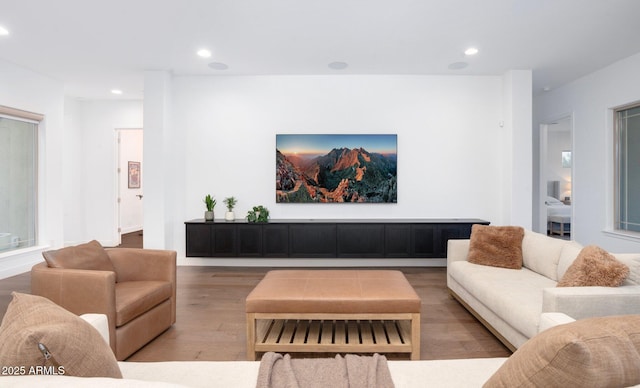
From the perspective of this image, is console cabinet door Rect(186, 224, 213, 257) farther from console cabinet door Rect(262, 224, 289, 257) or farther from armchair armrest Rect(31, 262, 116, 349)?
armchair armrest Rect(31, 262, 116, 349)

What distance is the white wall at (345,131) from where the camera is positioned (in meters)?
5.33

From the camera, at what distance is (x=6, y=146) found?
4.95 metres

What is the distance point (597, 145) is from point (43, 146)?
327 inches

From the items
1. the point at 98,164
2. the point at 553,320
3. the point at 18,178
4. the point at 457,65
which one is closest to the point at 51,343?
the point at 553,320

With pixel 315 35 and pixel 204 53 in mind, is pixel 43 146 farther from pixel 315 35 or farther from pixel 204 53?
pixel 315 35

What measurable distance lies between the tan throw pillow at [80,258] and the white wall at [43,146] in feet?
10.2

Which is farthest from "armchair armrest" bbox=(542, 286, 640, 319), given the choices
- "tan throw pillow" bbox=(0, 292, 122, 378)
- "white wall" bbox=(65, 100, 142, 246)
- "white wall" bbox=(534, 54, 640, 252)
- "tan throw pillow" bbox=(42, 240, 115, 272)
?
"white wall" bbox=(65, 100, 142, 246)

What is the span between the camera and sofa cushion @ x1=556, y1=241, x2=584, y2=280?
2.68m

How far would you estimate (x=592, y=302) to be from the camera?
6.63 feet

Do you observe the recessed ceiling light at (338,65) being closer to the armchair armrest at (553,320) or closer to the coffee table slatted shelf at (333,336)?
the coffee table slatted shelf at (333,336)

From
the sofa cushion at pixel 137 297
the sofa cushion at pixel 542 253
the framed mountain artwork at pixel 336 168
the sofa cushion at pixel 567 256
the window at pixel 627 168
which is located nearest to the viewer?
the sofa cushion at pixel 137 297

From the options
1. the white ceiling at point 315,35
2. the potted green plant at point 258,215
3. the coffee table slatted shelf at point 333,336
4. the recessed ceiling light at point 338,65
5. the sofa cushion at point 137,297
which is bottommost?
the coffee table slatted shelf at point 333,336

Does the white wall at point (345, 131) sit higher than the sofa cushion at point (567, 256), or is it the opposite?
the white wall at point (345, 131)

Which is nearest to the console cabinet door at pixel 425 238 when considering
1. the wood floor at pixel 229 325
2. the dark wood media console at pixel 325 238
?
the dark wood media console at pixel 325 238
